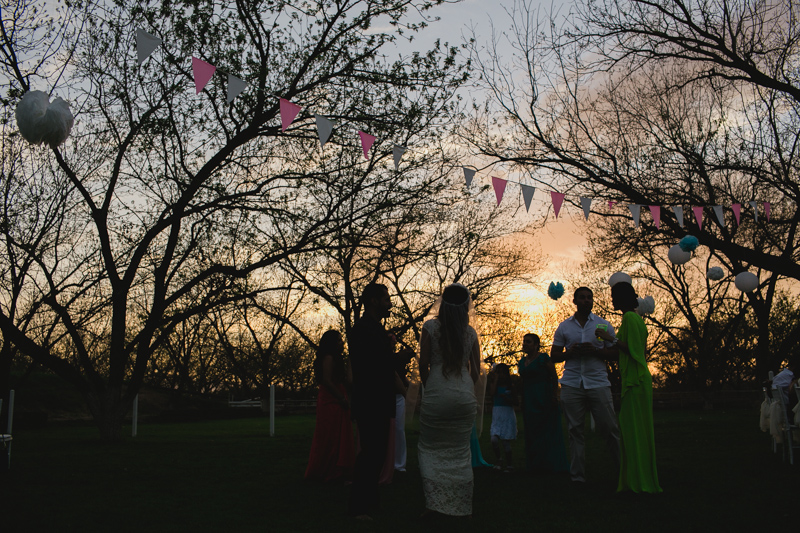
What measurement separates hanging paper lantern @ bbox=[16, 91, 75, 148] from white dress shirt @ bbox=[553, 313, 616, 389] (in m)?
5.22

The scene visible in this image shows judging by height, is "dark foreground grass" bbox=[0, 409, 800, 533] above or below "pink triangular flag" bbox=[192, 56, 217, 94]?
below

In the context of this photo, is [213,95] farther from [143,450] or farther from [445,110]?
[143,450]

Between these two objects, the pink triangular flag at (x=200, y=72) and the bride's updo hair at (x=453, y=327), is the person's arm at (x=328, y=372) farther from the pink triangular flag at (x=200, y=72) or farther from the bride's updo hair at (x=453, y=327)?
the pink triangular flag at (x=200, y=72)

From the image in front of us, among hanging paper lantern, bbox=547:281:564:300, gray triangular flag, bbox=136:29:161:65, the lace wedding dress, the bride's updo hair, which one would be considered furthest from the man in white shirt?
gray triangular flag, bbox=136:29:161:65

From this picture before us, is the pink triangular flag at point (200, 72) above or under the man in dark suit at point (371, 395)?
above

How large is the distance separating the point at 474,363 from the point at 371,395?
824mm

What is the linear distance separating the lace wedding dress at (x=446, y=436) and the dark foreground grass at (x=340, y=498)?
180 millimetres

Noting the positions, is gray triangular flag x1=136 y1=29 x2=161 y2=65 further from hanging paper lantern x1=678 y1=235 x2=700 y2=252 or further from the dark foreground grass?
hanging paper lantern x1=678 y1=235 x2=700 y2=252

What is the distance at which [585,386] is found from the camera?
20.0 ft

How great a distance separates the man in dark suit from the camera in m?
4.65

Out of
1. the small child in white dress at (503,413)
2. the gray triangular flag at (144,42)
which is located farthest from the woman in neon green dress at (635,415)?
the gray triangular flag at (144,42)

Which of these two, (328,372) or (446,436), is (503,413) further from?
(446,436)

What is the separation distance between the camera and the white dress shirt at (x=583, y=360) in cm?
609

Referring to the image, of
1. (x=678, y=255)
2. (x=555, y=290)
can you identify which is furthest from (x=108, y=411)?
(x=678, y=255)
